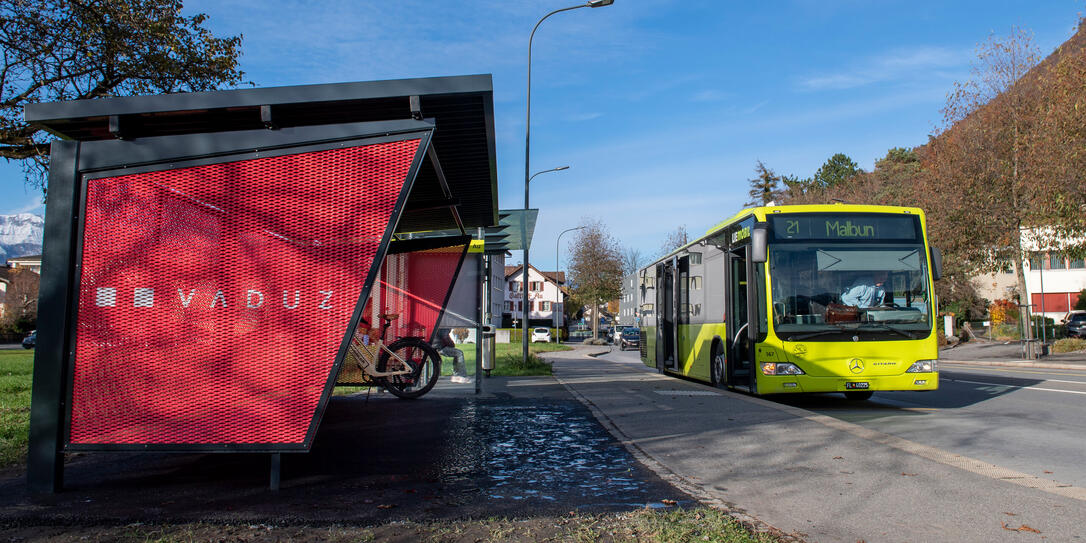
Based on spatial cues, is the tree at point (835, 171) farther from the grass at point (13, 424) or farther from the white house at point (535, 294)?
the grass at point (13, 424)

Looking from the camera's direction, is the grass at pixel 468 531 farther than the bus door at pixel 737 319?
No

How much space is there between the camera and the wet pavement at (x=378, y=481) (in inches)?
195

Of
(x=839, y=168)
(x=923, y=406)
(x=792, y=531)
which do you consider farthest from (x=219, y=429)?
(x=839, y=168)

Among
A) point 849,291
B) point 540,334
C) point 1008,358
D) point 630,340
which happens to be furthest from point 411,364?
point 540,334

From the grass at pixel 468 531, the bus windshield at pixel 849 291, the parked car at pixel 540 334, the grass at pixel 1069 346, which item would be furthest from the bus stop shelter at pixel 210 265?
the parked car at pixel 540 334

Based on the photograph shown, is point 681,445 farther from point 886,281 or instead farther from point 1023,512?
point 886,281

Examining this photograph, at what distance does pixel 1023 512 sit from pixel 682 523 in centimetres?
226

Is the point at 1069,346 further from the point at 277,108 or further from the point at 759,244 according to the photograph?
the point at 277,108

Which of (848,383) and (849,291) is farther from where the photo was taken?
(849,291)

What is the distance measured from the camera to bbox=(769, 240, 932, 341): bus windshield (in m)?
11.1

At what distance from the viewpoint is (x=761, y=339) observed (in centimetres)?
1138

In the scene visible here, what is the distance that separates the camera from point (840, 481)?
5832 millimetres

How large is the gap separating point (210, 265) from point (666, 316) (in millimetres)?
14438

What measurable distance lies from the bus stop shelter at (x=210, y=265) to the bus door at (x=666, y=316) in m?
12.4
